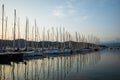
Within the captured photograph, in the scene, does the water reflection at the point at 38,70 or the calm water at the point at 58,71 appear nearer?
the calm water at the point at 58,71

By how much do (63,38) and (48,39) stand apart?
13.3 m

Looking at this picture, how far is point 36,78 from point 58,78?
257 centimetres

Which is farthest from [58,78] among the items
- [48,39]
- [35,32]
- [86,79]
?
[48,39]

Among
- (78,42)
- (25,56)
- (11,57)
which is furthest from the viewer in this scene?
(78,42)

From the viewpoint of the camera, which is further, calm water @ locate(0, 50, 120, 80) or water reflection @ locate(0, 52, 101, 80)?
water reflection @ locate(0, 52, 101, 80)

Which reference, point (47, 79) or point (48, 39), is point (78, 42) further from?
point (47, 79)

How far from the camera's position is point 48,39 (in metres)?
81.3

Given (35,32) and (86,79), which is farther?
(35,32)

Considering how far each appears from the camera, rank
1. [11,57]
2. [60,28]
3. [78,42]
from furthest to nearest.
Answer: [78,42] < [60,28] < [11,57]

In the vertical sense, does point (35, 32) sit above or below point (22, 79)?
above

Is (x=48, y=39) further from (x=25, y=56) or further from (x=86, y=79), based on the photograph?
(x=86, y=79)

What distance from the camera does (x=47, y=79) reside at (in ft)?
70.3

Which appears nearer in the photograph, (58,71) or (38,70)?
(58,71)

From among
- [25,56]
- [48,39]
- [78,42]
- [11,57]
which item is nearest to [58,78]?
[11,57]
